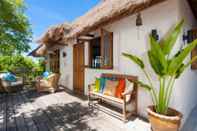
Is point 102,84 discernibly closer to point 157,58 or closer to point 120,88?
point 120,88

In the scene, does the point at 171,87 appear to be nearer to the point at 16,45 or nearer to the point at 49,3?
the point at 49,3

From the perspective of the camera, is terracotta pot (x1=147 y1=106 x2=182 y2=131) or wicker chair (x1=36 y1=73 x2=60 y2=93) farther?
wicker chair (x1=36 y1=73 x2=60 y2=93)

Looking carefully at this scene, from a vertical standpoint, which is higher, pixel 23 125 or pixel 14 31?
pixel 14 31

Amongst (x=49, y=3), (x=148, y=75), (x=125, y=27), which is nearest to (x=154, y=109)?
(x=148, y=75)

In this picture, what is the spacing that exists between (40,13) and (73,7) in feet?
10.5

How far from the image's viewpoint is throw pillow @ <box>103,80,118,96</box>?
4.23m

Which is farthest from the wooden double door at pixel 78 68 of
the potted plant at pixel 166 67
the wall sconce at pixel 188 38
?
the potted plant at pixel 166 67

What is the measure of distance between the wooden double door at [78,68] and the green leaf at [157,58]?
4.02 m

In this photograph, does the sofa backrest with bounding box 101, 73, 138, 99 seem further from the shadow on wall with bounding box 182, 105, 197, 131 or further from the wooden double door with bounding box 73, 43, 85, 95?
the wooden double door with bounding box 73, 43, 85, 95

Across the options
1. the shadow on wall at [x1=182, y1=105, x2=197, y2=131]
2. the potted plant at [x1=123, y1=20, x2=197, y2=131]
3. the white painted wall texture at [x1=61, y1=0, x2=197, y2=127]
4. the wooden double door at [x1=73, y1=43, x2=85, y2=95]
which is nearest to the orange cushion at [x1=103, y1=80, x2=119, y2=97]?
the white painted wall texture at [x1=61, y1=0, x2=197, y2=127]

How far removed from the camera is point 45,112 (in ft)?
14.1

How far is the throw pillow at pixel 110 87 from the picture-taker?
423 centimetres

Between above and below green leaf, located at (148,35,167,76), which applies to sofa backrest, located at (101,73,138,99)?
below

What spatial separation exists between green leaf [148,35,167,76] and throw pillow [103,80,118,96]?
1679mm
